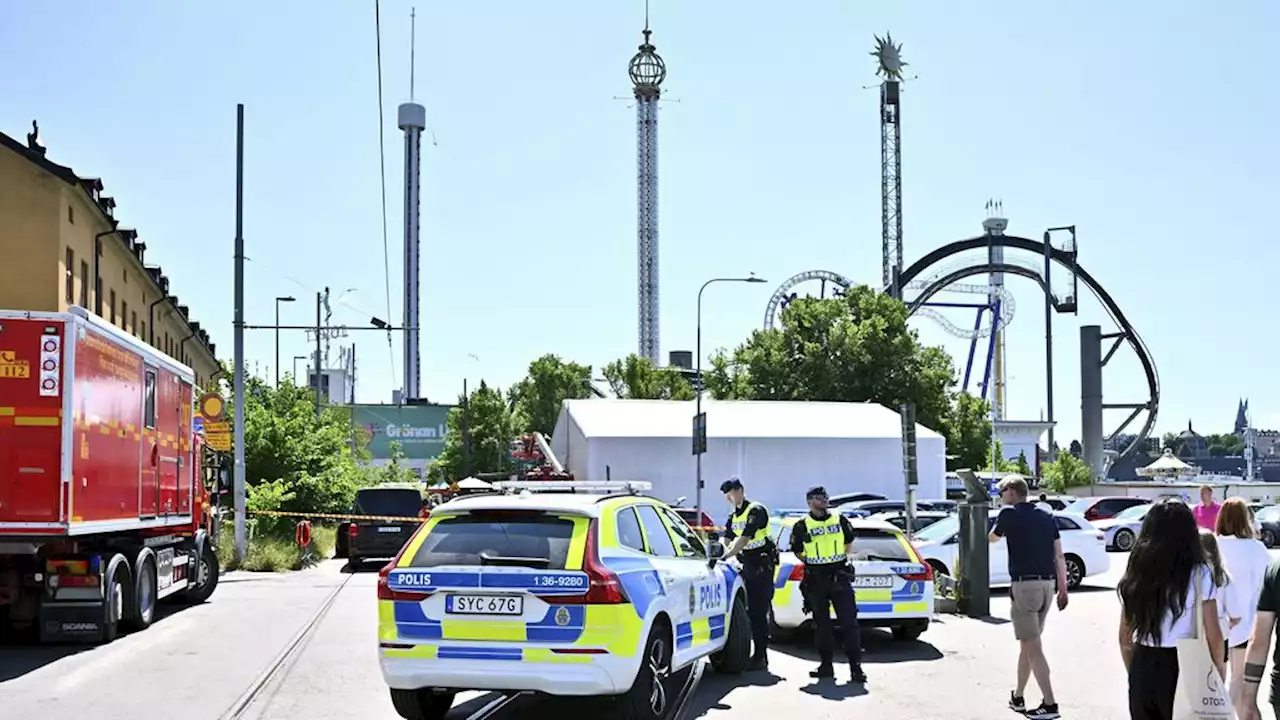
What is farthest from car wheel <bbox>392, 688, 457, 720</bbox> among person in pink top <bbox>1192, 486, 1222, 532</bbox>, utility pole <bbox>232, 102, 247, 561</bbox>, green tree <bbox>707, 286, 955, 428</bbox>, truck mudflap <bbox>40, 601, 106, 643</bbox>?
green tree <bbox>707, 286, 955, 428</bbox>

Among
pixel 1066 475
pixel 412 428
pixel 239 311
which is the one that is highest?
pixel 239 311

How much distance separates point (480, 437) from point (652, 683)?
240ft

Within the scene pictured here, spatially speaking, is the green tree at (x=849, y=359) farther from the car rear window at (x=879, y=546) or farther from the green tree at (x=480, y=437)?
the car rear window at (x=879, y=546)

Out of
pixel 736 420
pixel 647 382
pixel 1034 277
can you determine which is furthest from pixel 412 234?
pixel 736 420

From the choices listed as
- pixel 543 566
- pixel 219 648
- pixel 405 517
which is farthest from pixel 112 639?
pixel 405 517

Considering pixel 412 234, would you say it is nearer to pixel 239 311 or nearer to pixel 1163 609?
pixel 239 311

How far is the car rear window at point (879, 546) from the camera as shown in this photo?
13.8 metres

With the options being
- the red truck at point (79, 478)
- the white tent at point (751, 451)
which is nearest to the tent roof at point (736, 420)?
the white tent at point (751, 451)

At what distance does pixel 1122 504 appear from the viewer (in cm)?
3900

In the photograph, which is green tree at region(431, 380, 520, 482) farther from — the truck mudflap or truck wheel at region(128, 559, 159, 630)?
the truck mudflap

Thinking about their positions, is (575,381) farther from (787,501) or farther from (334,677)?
(334,677)

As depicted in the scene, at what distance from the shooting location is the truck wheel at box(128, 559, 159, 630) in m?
15.3

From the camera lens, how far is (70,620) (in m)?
13.9

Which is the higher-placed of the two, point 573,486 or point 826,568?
point 573,486
